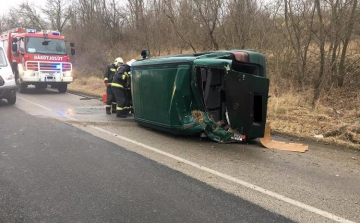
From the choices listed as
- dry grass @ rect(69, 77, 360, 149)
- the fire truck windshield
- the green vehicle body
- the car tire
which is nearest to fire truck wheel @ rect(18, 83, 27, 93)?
the fire truck windshield

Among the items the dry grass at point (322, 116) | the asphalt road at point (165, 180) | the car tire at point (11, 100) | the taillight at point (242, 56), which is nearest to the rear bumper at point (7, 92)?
the car tire at point (11, 100)

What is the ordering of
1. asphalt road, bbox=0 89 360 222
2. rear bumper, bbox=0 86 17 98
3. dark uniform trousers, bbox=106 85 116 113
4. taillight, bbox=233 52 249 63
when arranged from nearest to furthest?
asphalt road, bbox=0 89 360 222, taillight, bbox=233 52 249 63, dark uniform trousers, bbox=106 85 116 113, rear bumper, bbox=0 86 17 98

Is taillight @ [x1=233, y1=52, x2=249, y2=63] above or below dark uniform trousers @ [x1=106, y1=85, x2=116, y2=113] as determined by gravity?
above

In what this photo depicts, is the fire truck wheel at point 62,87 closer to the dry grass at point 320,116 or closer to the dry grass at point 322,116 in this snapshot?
the dry grass at point 320,116

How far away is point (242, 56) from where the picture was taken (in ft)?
18.6

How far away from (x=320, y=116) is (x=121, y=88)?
16.1ft

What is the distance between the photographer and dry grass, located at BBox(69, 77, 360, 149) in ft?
20.3

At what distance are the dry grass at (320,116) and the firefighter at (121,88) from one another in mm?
2899

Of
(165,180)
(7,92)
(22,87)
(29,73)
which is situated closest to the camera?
(165,180)

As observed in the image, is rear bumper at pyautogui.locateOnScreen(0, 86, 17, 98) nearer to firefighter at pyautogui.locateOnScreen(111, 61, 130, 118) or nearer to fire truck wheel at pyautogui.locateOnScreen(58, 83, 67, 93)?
firefighter at pyautogui.locateOnScreen(111, 61, 130, 118)

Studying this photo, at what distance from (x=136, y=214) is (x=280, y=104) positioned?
21.9ft

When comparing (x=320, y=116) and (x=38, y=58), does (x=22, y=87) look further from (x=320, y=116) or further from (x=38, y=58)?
(x=320, y=116)

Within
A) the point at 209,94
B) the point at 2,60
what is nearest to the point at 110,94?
the point at 209,94

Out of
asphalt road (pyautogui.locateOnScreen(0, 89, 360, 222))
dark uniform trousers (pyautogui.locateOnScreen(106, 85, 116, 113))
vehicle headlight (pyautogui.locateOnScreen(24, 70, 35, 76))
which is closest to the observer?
asphalt road (pyautogui.locateOnScreen(0, 89, 360, 222))
